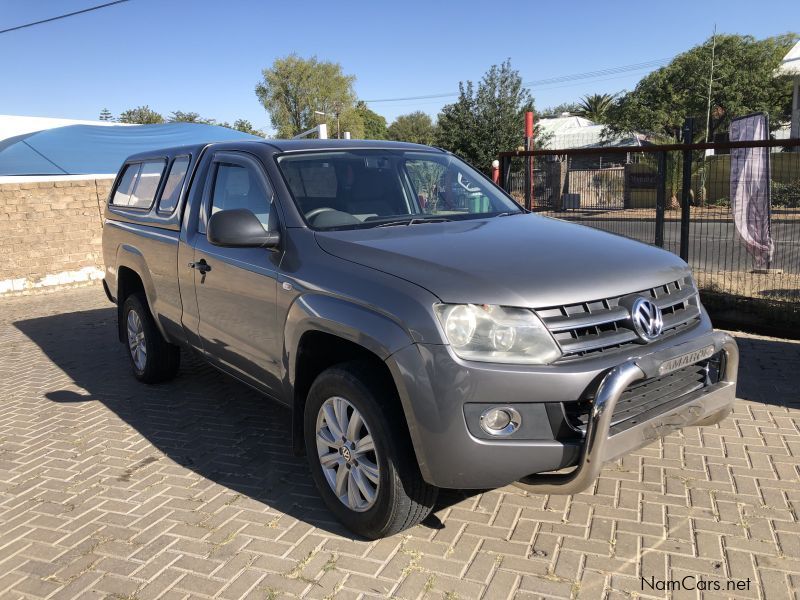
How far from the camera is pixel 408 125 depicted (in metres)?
94.1

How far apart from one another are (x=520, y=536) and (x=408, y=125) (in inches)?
3712

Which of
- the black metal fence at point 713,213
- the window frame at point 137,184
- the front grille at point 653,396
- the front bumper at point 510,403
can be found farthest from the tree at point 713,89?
the front bumper at point 510,403

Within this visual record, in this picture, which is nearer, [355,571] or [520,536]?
[355,571]

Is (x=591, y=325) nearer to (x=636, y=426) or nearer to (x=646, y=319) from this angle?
(x=646, y=319)

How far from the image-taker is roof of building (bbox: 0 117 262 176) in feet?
50.7

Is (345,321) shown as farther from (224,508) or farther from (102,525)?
(102,525)

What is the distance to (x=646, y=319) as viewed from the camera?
117 inches

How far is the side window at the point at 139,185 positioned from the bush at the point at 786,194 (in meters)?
5.95

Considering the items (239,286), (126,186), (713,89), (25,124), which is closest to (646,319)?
(239,286)

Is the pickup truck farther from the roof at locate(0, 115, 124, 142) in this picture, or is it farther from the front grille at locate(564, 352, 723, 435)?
the roof at locate(0, 115, 124, 142)

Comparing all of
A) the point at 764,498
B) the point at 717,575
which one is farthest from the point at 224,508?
the point at 764,498

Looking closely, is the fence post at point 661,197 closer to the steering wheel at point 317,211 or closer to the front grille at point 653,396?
the front grille at point 653,396

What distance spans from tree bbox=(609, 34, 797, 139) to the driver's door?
117ft

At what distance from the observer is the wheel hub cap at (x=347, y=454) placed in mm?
3117
